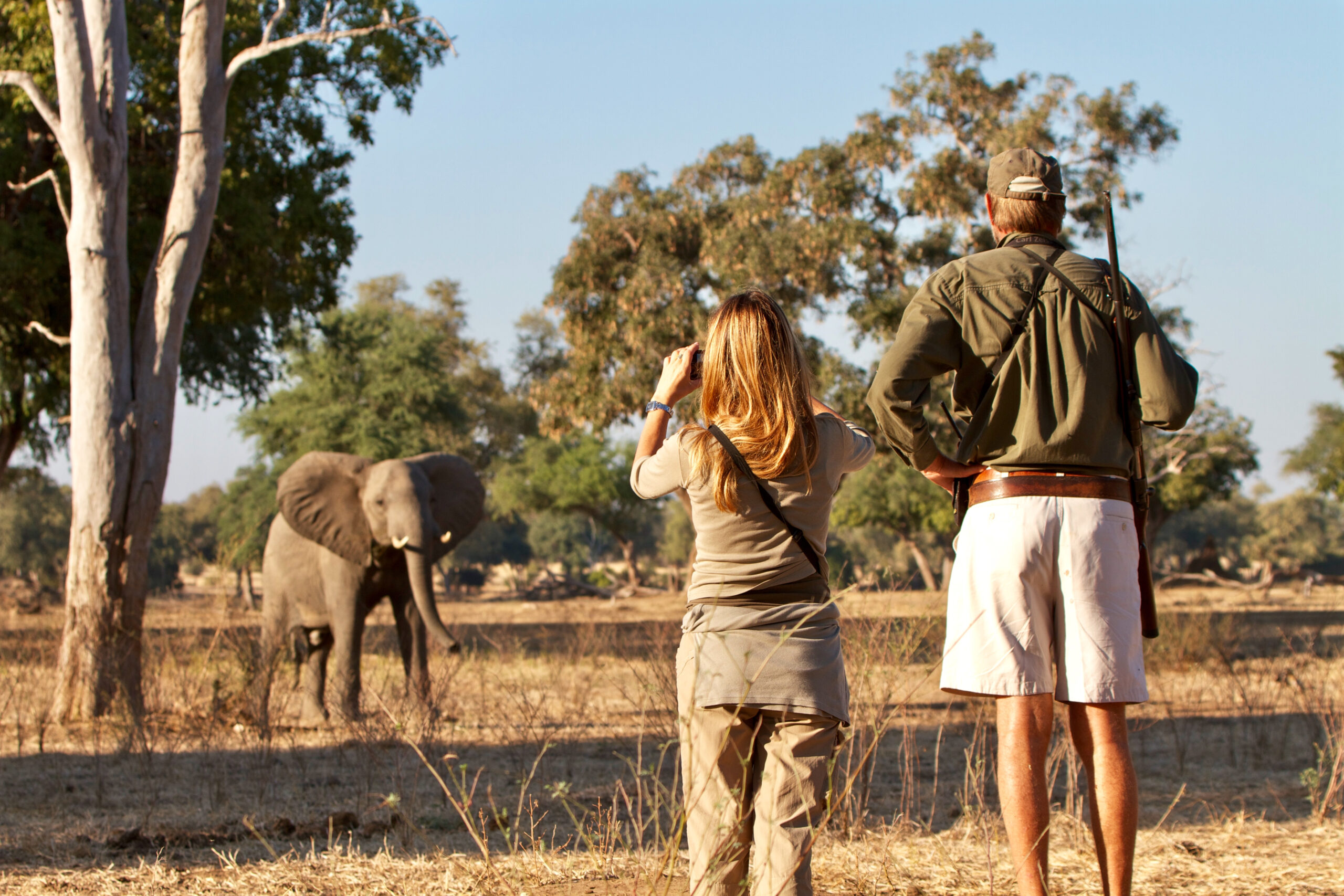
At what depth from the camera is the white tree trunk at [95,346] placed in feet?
28.4

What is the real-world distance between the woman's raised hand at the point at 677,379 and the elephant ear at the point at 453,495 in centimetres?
700

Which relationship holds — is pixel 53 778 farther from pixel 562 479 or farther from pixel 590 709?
pixel 562 479

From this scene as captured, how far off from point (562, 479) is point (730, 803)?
4045 centimetres

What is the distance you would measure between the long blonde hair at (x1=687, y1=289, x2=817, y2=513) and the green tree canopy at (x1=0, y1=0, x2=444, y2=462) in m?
9.19

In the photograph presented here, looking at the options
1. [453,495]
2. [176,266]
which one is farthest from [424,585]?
[176,266]

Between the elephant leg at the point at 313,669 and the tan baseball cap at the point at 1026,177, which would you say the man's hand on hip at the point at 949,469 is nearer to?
the tan baseball cap at the point at 1026,177

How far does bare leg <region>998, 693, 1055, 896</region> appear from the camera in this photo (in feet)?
9.30

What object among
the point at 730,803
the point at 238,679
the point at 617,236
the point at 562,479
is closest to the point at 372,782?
the point at 238,679

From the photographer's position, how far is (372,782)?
20.1 feet

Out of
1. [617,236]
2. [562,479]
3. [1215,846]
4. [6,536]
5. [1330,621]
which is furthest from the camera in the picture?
[6,536]

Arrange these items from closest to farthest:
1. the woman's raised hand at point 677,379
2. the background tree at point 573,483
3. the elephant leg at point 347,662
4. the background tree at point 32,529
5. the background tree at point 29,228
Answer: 1. the woman's raised hand at point 677,379
2. the elephant leg at point 347,662
3. the background tree at point 29,228
4. the background tree at point 573,483
5. the background tree at point 32,529

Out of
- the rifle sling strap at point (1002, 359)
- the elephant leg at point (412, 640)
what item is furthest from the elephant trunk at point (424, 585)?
the rifle sling strap at point (1002, 359)

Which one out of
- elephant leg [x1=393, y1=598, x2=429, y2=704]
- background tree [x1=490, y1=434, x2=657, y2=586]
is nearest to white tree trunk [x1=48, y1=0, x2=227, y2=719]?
elephant leg [x1=393, y1=598, x2=429, y2=704]

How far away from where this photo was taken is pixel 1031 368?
2.94m
